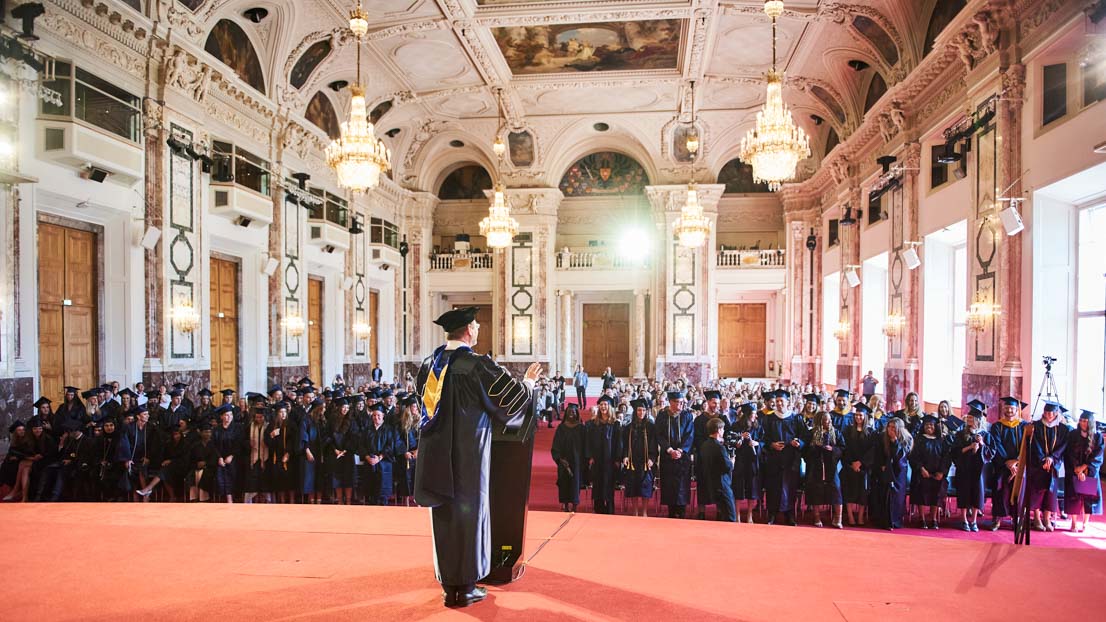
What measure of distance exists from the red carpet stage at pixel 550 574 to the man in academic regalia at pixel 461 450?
260 millimetres

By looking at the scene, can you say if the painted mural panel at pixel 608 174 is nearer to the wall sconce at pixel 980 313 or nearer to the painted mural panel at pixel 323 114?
the painted mural panel at pixel 323 114

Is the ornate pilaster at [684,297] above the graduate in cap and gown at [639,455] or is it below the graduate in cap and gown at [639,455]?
above

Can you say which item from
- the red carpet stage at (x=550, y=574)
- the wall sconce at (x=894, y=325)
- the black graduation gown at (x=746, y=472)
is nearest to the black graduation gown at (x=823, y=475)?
the black graduation gown at (x=746, y=472)

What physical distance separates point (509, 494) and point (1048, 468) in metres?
6.80

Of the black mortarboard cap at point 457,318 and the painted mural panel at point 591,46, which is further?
the painted mural panel at point 591,46

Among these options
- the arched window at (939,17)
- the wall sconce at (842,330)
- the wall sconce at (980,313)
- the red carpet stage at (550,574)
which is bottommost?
the red carpet stage at (550,574)

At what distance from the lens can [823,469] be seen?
826cm

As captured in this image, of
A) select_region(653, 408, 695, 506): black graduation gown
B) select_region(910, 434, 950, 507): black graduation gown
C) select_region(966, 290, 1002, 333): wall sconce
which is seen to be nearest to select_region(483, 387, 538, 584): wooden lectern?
select_region(653, 408, 695, 506): black graduation gown

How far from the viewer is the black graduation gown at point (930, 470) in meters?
8.02

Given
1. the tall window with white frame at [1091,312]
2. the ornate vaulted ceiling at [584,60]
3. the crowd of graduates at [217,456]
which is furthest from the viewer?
the ornate vaulted ceiling at [584,60]

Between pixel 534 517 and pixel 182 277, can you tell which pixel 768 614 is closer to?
pixel 534 517

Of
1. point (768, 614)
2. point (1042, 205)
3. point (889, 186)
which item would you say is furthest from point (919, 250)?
point (768, 614)

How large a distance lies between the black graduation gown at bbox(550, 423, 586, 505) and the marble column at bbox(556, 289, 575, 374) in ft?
56.0

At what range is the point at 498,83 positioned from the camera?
2045cm
